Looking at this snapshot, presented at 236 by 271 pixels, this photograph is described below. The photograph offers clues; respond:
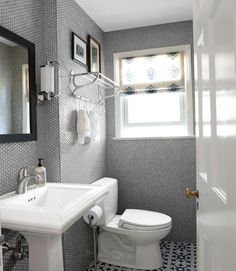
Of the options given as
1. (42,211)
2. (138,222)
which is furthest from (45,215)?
(138,222)

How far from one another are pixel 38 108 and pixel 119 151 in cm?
119

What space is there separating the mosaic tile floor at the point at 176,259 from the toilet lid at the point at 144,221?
0.39m

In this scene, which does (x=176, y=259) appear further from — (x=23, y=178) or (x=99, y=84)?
(x=99, y=84)

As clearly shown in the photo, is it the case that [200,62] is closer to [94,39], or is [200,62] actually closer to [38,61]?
[38,61]

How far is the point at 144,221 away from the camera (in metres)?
2.08

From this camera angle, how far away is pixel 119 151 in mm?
2748

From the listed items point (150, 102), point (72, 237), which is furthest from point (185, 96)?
point (72, 237)

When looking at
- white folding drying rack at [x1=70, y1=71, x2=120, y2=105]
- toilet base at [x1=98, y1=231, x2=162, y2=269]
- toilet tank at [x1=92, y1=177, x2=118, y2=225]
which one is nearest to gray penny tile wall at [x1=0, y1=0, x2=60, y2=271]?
white folding drying rack at [x1=70, y1=71, x2=120, y2=105]

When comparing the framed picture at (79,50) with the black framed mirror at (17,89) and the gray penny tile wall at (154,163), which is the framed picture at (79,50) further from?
the gray penny tile wall at (154,163)

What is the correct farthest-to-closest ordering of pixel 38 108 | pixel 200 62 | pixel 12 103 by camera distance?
pixel 38 108, pixel 12 103, pixel 200 62

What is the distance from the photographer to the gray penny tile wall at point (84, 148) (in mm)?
1637

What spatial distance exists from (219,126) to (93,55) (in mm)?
1939

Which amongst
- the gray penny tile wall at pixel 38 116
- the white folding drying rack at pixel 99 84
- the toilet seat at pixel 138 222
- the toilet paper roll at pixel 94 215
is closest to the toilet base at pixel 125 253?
the toilet seat at pixel 138 222

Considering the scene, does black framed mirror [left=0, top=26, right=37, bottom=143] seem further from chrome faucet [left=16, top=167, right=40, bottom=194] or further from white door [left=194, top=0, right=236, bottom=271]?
white door [left=194, top=0, right=236, bottom=271]
